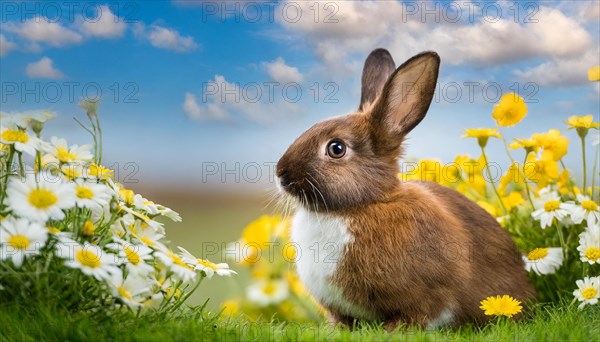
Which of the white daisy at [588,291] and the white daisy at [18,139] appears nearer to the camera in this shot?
the white daisy at [18,139]

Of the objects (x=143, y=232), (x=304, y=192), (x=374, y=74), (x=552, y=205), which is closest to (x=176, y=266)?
(x=143, y=232)

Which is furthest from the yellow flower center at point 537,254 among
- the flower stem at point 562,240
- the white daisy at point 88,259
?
the white daisy at point 88,259

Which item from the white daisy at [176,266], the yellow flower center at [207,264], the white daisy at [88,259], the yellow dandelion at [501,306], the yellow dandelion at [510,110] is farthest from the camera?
the yellow dandelion at [510,110]

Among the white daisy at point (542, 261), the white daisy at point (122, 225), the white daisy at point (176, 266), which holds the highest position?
the white daisy at point (122, 225)

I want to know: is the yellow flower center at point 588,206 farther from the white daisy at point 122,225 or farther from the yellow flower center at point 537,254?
the white daisy at point 122,225

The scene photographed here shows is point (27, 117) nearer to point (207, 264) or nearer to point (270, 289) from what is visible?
point (207, 264)

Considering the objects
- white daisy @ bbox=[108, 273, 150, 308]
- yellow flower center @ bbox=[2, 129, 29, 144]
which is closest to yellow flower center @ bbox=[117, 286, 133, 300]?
white daisy @ bbox=[108, 273, 150, 308]

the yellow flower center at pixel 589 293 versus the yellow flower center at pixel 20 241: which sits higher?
the yellow flower center at pixel 20 241
